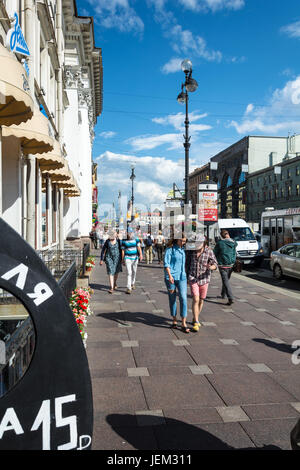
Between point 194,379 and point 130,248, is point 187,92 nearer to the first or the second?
point 130,248

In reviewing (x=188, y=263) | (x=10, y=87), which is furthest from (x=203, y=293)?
(x=10, y=87)

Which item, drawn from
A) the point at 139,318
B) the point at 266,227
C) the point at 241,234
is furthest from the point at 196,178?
the point at 139,318

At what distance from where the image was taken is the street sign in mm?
1899

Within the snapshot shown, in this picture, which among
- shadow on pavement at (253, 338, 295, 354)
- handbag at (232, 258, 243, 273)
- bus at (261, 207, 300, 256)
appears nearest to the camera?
shadow on pavement at (253, 338, 295, 354)

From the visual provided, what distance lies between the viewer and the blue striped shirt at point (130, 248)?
11.8m

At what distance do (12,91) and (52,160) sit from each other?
5.31m

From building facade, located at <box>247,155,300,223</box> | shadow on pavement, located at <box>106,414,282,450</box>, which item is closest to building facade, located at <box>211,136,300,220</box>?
building facade, located at <box>247,155,300,223</box>

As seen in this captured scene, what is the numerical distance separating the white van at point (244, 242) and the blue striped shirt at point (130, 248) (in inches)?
316

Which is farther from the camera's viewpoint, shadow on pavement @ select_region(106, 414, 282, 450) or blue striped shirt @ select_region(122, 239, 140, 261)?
blue striped shirt @ select_region(122, 239, 140, 261)

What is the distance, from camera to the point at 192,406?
433 centimetres

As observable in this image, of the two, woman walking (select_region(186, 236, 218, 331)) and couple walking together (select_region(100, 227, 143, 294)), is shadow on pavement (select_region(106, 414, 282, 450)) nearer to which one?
woman walking (select_region(186, 236, 218, 331))

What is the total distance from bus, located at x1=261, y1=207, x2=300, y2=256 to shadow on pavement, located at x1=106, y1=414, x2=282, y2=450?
A: 67.1 ft

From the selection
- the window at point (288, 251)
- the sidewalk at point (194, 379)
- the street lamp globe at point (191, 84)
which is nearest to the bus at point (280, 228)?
the window at point (288, 251)

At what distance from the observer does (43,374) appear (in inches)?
76.7
